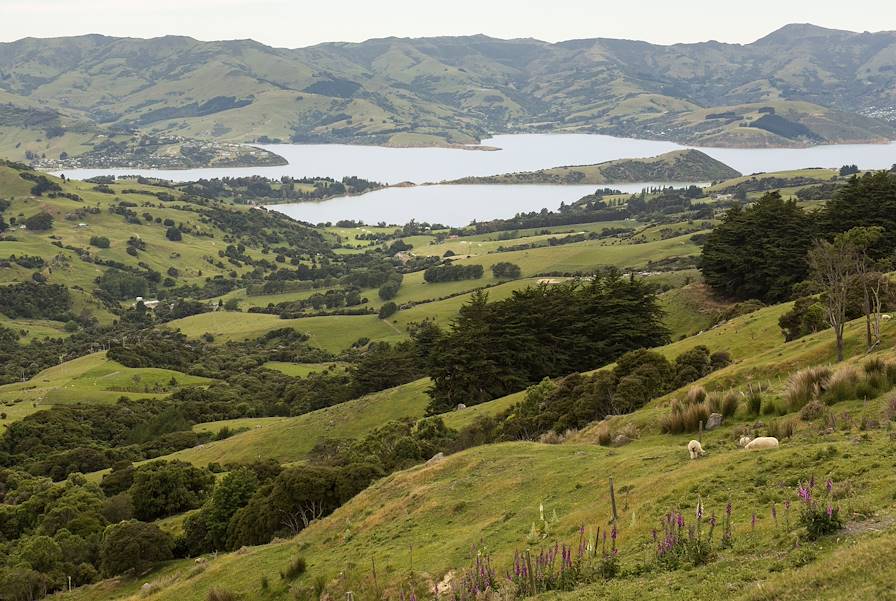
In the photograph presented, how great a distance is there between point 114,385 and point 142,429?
33.8 m

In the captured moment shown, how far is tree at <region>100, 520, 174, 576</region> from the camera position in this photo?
39125 millimetres

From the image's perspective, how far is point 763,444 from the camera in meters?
19.1

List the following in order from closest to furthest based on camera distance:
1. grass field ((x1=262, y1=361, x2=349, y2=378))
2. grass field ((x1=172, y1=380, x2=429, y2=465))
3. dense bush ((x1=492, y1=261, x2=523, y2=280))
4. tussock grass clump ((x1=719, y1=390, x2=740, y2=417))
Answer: tussock grass clump ((x1=719, y1=390, x2=740, y2=417)) → grass field ((x1=172, y1=380, x2=429, y2=465)) → grass field ((x1=262, y1=361, x2=349, y2=378)) → dense bush ((x1=492, y1=261, x2=523, y2=280))

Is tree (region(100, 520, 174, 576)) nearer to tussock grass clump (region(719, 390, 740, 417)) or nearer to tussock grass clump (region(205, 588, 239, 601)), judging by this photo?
tussock grass clump (region(205, 588, 239, 601))

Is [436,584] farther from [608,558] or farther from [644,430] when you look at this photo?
[644,430]

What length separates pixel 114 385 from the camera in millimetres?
123375

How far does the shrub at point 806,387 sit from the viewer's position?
76.0 ft

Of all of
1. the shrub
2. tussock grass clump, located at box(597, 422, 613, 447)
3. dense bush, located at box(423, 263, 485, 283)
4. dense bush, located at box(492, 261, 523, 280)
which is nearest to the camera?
the shrub

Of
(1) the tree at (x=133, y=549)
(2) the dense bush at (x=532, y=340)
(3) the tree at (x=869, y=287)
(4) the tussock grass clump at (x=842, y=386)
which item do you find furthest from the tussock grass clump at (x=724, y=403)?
(2) the dense bush at (x=532, y=340)

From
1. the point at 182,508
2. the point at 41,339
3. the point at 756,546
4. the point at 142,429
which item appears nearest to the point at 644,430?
the point at 756,546

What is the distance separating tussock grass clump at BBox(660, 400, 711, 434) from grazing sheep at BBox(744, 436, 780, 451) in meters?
4.76

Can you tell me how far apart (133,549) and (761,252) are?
193 feet

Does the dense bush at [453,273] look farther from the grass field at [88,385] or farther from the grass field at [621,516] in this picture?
the grass field at [621,516]

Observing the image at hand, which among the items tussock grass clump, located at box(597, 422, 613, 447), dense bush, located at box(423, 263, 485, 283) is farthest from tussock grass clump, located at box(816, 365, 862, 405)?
dense bush, located at box(423, 263, 485, 283)
